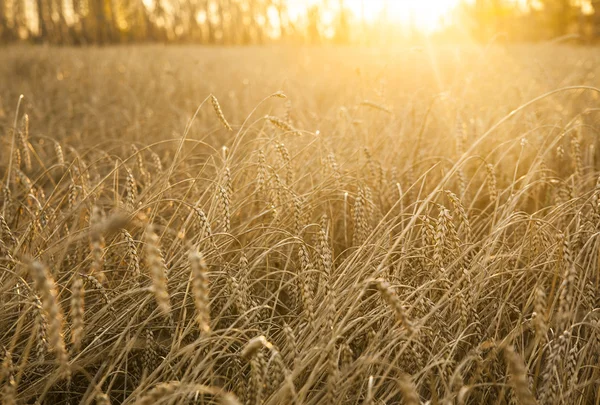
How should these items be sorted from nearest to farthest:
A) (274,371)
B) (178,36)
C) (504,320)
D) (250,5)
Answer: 1. (274,371)
2. (504,320)
3. (178,36)
4. (250,5)

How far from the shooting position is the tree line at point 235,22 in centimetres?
1927

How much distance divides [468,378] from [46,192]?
242 centimetres

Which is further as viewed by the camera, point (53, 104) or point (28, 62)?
point (28, 62)

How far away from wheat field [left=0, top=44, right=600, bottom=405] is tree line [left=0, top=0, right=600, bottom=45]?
14.9 metres

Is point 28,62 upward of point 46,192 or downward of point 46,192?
upward

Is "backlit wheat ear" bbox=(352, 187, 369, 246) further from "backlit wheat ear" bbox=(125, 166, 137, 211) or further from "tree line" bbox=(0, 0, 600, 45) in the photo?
"tree line" bbox=(0, 0, 600, 45)

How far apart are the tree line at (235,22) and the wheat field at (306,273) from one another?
587 inches

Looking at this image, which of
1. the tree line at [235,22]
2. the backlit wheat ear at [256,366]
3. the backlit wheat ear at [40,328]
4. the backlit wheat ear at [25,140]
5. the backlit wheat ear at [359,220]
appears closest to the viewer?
the backlit wheat ear at [256,366]

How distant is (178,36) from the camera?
2541 centimetres

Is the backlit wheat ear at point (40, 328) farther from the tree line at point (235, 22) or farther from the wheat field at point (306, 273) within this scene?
the tree line at point (235, 22)

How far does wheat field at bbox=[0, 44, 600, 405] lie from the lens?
1086 millimetres

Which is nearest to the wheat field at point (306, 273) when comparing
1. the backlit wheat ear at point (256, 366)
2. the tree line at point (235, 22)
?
the backlit wheat ear at point (256, 366)

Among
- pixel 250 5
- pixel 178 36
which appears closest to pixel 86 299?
pixel 178 36

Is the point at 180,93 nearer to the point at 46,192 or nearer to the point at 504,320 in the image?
the point at 46,192
